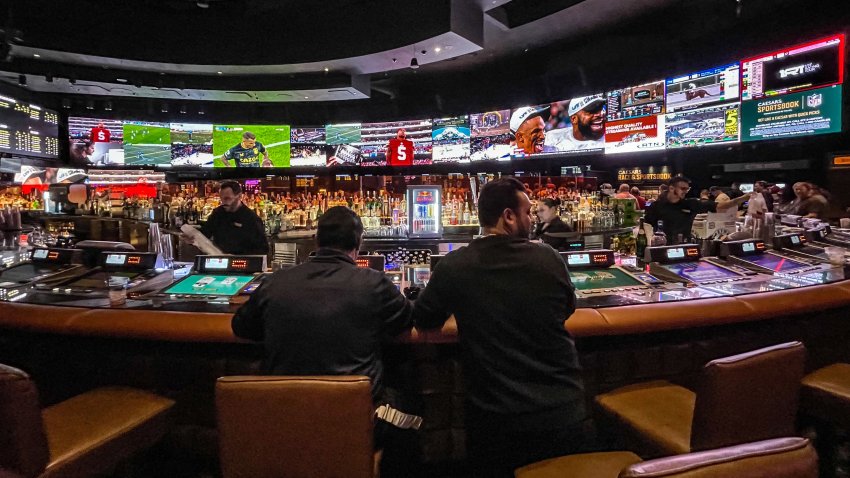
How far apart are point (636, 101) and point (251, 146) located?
7658 mm

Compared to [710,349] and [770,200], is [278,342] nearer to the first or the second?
[710,349]

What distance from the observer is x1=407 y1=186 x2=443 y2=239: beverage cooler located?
16.0ft

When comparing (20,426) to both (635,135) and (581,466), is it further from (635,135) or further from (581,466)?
(635,135)

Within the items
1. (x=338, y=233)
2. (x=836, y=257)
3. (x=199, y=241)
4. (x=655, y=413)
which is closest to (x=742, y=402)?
(x=655, y=413)

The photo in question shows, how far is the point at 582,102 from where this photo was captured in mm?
8141

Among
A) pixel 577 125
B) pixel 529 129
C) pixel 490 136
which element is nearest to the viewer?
pixel 577 125

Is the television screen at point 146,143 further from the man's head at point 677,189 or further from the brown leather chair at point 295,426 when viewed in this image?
the brown leather chair at point 295,426

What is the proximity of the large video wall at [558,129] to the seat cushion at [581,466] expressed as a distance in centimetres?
586

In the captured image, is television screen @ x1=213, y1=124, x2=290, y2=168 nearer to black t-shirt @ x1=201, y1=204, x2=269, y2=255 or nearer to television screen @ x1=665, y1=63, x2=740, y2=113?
black t-shirt @ x1=201, y1=204, x2=269, y2=255

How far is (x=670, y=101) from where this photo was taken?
6961 mm

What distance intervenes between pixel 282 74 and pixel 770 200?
25.4 feet

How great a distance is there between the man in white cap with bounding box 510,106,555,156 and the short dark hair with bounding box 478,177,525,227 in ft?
23.6

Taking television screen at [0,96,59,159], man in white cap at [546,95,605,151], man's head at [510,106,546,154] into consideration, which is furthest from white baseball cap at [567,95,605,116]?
television screen at [0,96,59,159]

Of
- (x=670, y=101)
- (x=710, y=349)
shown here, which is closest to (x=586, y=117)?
(x=670, y=101)
